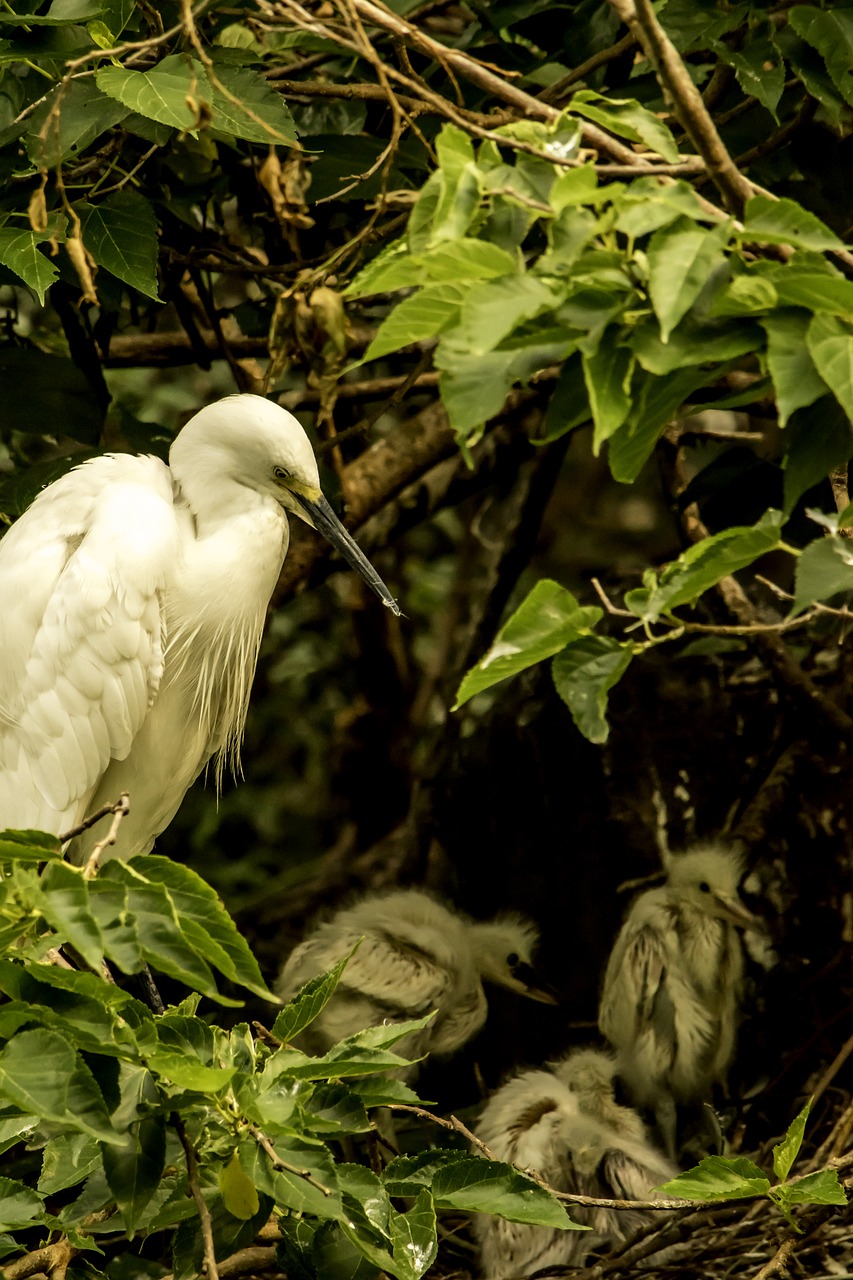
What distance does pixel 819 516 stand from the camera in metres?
0.97

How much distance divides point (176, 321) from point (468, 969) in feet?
5.00

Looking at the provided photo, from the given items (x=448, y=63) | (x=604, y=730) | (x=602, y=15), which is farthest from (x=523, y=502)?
(x=604, y=730)

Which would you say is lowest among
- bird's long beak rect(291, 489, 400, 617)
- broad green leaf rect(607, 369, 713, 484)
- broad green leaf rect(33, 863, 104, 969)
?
bird's long beak rect(291, 489, 400, 617)

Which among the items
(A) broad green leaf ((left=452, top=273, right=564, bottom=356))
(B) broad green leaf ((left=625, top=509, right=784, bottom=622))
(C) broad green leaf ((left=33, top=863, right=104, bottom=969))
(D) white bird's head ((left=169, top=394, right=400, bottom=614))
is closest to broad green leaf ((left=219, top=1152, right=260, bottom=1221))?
(C) broad green leaf ((left=33, top=863, right=104, bottom=969))

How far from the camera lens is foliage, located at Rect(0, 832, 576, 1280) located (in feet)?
3.08

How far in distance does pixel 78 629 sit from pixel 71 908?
920mm

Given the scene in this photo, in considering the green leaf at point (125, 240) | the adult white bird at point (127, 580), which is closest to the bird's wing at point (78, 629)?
the adult white bird at point (127, 580)

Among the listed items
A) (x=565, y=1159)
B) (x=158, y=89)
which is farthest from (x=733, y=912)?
(x=158, y=89)

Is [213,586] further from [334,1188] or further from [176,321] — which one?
[176,321]

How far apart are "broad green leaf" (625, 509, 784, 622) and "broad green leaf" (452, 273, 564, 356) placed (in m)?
0.19

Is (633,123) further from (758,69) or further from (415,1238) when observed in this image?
(415,1238)

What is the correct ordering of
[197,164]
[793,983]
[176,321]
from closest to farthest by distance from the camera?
1. [197,164]
2. [793,983]
3. [176,321]

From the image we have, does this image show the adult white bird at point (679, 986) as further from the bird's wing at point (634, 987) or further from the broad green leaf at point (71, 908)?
the broad green leaf at point (71, 908)

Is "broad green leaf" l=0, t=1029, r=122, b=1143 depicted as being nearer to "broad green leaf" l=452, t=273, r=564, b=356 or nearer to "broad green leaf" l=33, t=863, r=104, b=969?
"broad green leaf" l=33, t=863, r=104, b=969
